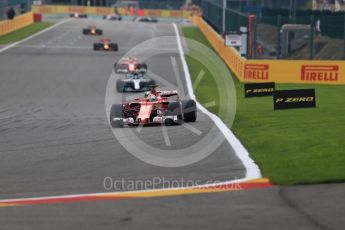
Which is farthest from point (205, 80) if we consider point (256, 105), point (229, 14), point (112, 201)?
point (112, 201)

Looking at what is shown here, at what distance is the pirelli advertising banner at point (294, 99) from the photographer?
2364 cm

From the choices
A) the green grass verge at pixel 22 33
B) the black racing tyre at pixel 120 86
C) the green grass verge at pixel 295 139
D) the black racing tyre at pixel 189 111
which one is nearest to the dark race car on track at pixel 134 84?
the black racing tyre at pixel 120 86

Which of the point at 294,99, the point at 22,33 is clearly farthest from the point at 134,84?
the point at 22,33

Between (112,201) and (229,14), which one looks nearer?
(112,201)

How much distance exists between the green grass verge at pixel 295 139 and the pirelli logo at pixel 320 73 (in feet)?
28.8

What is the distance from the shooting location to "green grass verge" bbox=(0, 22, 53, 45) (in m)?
65.5

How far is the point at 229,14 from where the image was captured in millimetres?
57250

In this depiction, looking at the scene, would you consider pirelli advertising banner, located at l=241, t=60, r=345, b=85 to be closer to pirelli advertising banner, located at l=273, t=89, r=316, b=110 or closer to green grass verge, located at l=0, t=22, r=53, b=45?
pirelli advertising banner, located at l=273, t=89, r=316, b=110

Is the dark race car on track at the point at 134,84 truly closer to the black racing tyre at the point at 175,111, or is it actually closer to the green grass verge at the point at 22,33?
the black racing tyre at the point at 175,111

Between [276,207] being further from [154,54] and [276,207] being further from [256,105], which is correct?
[154,54]

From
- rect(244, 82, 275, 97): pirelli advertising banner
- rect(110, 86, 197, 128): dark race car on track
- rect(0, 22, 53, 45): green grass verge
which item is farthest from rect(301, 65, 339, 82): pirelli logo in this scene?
rect(0, 22, 53, 45): green grass verge

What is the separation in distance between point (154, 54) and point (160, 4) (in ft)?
331

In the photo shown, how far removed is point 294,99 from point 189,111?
4.39 m

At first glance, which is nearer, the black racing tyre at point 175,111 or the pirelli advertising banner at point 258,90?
the black racing tyre at point 175,111
